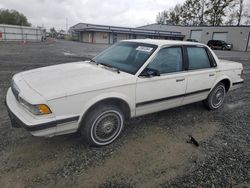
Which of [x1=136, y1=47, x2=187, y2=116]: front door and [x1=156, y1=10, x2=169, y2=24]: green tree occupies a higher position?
[x1=156, y1=10, x2=169, y2=24]: green tree

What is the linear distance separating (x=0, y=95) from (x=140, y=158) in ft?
13.9

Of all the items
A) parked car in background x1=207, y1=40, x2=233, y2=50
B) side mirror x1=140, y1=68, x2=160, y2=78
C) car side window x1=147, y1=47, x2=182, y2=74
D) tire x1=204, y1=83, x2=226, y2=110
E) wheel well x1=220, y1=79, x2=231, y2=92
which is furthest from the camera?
parked car in background x1=207, y1=40, x2=233, y2=50

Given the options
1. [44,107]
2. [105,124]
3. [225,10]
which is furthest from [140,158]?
[225,10]

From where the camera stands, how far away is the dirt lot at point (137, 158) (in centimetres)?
236

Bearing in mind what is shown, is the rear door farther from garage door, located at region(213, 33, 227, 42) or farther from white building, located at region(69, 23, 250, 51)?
garage door, located at region(213, 33, 227, 42)

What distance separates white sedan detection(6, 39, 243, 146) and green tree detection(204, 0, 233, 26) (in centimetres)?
5214

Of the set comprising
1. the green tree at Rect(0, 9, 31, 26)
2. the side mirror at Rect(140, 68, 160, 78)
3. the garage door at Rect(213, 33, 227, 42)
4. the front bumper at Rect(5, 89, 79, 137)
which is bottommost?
the front bumper at Rect(5, 89, 79, 137)

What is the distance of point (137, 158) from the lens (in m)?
2.79

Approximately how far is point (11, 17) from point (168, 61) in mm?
67792

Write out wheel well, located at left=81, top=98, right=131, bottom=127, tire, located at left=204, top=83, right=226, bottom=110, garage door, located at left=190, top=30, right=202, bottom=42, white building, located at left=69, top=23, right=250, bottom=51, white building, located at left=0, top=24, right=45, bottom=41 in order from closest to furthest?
wheel well, located at left=81, top=98, right=131, bottom=127
tire, located at left=204, top=83, right=226, bottom=110
white building, located at left=0, top=24, right=45, bottom=41
white building, located at left=69, top=23, right=250, bottom=51
garage door, located at left=190, top=30, right=202, bottom=42

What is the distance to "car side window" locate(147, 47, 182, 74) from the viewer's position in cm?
335

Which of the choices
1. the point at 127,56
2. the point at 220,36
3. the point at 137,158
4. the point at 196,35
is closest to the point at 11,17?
the point at 196,35

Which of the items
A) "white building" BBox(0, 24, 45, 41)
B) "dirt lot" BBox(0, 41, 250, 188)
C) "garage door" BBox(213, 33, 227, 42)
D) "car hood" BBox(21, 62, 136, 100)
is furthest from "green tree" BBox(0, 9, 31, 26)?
"car hood" BBox(21, 62, 136, 100)

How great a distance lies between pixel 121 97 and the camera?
2.92 metres
